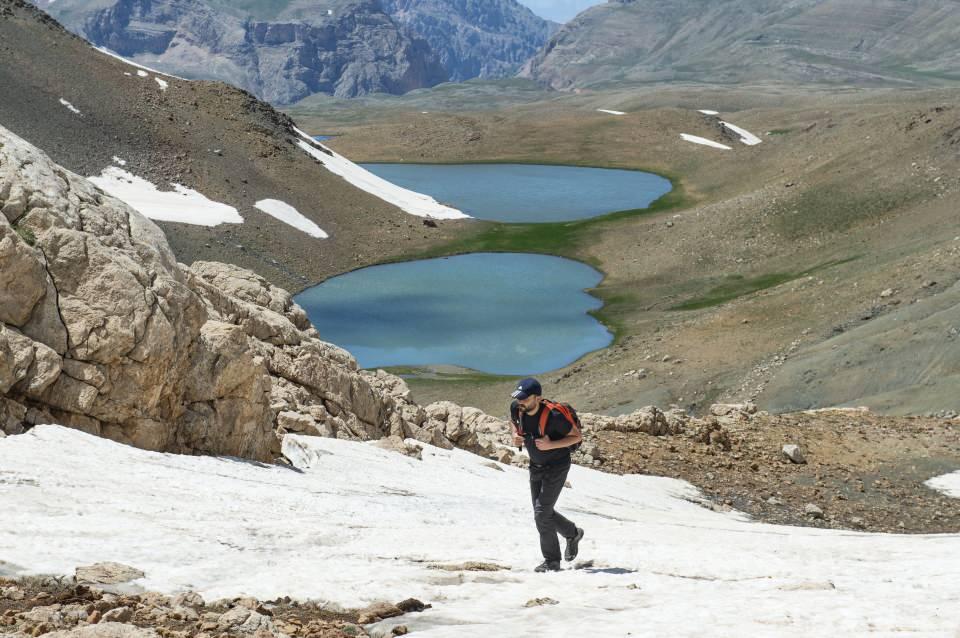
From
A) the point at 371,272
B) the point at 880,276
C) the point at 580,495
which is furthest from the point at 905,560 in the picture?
the point at 371,272

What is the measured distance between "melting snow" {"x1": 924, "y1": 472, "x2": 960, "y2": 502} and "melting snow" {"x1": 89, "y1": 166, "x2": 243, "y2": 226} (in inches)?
2206

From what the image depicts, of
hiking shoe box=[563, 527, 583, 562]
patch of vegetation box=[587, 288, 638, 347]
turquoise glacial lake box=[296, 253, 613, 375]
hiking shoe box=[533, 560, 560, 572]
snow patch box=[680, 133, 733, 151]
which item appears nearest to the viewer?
hiking shoe box=[533, 560, 560, 572]

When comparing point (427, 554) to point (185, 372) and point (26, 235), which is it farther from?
point (26, 235)

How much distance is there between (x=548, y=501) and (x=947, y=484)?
17.2 m

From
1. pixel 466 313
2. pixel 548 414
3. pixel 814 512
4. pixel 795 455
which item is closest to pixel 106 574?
pixel 548 414

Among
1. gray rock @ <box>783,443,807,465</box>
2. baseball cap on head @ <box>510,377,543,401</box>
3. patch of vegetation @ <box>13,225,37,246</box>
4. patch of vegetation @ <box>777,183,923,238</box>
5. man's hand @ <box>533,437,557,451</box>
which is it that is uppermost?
patch of vegetation @ <box>777,183,923,238</box>

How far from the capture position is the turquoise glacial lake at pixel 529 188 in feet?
334

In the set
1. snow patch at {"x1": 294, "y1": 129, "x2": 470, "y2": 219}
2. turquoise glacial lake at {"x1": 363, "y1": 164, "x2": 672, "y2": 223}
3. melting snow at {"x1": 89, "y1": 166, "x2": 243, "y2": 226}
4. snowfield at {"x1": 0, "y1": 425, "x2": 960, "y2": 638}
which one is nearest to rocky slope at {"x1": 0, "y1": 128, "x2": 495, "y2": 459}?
snowfield at {"x1": 0, "y1": 425, "x2": 960, "y2": 638}

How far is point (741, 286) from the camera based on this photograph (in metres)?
64.4

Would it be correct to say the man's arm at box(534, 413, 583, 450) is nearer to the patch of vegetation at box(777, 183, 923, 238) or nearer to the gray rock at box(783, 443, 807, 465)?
the gray rock at box(783, 443, 807, 465)

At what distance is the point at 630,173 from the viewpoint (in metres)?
131

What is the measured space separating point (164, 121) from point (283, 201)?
438 inches

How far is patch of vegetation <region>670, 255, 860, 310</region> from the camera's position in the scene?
199 ft

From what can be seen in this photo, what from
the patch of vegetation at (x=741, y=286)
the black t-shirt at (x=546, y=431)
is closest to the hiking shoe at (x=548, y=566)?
the black t-shirt at (x=546, y=431)
